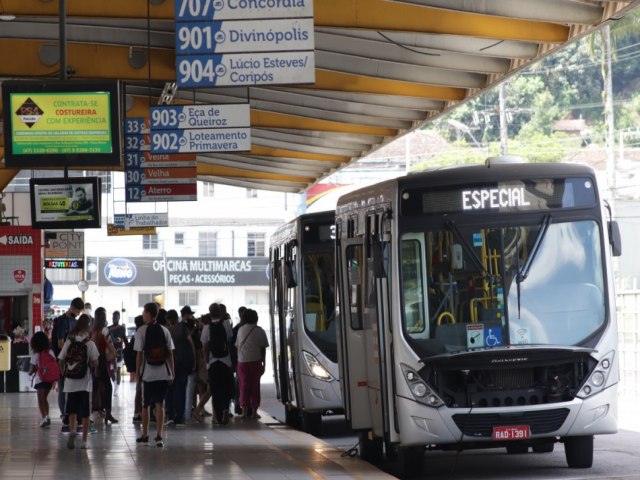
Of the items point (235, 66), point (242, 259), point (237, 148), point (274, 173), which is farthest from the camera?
point (242, 259)

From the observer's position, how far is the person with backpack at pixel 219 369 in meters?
20.0

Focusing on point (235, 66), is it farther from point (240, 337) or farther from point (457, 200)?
point (240, 337)

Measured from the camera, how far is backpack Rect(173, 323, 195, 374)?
1938 centimetres

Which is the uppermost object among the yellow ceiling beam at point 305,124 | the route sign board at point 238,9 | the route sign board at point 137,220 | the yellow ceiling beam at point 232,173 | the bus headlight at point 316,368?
the yellow ceiling beam at point 305,124

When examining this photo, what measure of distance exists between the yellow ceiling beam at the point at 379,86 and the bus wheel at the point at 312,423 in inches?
237

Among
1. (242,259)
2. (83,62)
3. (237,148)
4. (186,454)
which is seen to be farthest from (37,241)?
(242,259)

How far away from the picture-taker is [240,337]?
2072 centimetres

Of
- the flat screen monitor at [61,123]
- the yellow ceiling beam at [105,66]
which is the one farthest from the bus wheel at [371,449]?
the yellow ceiling beam at [105,66]

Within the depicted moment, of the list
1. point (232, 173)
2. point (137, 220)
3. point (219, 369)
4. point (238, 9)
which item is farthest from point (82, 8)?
point (232, 173)

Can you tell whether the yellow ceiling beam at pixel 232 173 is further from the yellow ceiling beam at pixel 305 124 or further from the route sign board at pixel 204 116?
the route sign board at pixel 204 116

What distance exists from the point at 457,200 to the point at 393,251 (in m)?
0.82

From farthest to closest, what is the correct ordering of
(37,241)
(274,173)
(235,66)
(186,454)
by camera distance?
(274,173) → (37,241) → (186,454) → (235,66)

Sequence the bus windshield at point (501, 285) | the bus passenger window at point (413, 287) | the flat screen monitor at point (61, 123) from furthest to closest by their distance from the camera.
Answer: the flat screen monitor at point (61, 123) → the bus passenger window at point (413, 287) → the bus windshield at point (501, 285)

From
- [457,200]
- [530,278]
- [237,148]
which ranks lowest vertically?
[530,278]
